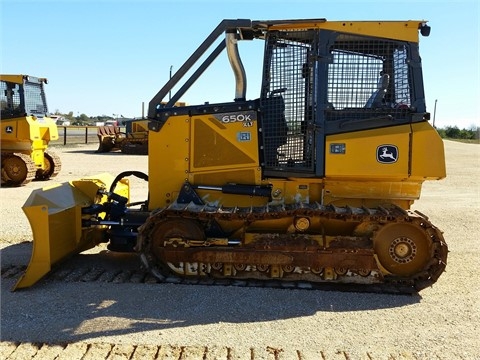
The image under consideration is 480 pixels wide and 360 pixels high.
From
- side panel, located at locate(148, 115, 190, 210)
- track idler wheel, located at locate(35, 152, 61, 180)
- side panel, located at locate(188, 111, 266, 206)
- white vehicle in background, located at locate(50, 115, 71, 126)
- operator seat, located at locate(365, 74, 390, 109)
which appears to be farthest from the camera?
white vehicle in background, located at locate(50, 115, 71, 126)

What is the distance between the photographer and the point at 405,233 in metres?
5.11

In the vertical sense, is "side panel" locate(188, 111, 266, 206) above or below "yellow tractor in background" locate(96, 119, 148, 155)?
below

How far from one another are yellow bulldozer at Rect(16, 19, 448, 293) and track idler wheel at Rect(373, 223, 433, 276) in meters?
0.01

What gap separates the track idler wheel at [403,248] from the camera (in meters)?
5.10

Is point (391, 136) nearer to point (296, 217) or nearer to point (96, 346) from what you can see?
point (296, 217)

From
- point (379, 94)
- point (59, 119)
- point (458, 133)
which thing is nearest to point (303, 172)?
point (379, 94)

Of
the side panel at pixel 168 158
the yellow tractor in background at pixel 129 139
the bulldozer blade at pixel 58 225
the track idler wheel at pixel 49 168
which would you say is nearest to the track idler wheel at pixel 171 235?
the side panel at pixel 168 158

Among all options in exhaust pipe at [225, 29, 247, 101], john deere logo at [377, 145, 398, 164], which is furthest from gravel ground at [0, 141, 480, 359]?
exhaust pipe at [225, 29, 247, 101]

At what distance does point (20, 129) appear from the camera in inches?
549

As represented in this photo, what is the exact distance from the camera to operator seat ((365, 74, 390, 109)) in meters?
5.21

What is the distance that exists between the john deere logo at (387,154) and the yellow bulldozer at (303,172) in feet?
0.04

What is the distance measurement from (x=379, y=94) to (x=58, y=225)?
13.5 ft

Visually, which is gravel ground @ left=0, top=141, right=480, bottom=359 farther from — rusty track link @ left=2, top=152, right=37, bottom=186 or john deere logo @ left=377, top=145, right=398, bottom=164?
rusty track link @ left=2, top=152, right=37, bottom=186

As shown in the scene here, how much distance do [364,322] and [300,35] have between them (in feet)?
10.7
